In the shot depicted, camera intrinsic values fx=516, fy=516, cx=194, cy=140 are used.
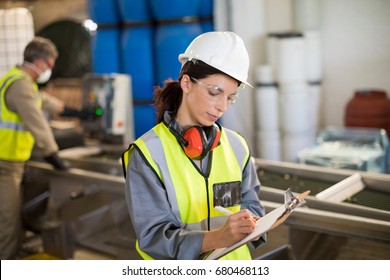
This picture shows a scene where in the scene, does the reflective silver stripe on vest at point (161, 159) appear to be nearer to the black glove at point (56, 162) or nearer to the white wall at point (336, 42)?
the black glove at point (56, 162)

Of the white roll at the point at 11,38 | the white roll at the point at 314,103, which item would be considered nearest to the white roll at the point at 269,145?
the white roll at the point at 314,103

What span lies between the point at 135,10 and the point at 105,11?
0.31 meters

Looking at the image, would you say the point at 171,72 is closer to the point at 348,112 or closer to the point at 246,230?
the point at 348,112

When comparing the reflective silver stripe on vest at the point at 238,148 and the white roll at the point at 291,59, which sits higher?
the white roll at the point at 291,59

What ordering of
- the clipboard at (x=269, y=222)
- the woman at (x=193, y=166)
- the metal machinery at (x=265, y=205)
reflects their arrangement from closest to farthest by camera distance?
the clipboard at (x=269, y=222) → the woman at (x=193, y=166) → the metal machinery at (x=265, y=205)

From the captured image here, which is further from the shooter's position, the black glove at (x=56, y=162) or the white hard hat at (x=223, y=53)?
the black glove at (x=56, y=162)

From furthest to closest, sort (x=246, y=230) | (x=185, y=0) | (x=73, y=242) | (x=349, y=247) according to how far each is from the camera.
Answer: (x=185, y=0), (x=73, y=242), (x=349, y=247), (x=246, y=230)

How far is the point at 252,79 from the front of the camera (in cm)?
395

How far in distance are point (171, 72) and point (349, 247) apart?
6.89 ft

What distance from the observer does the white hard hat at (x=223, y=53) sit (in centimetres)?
145

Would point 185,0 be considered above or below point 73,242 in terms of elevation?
above

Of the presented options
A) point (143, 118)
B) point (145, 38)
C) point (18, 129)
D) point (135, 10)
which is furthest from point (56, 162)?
point (135, 10)

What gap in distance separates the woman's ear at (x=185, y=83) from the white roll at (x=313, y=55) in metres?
2.52
